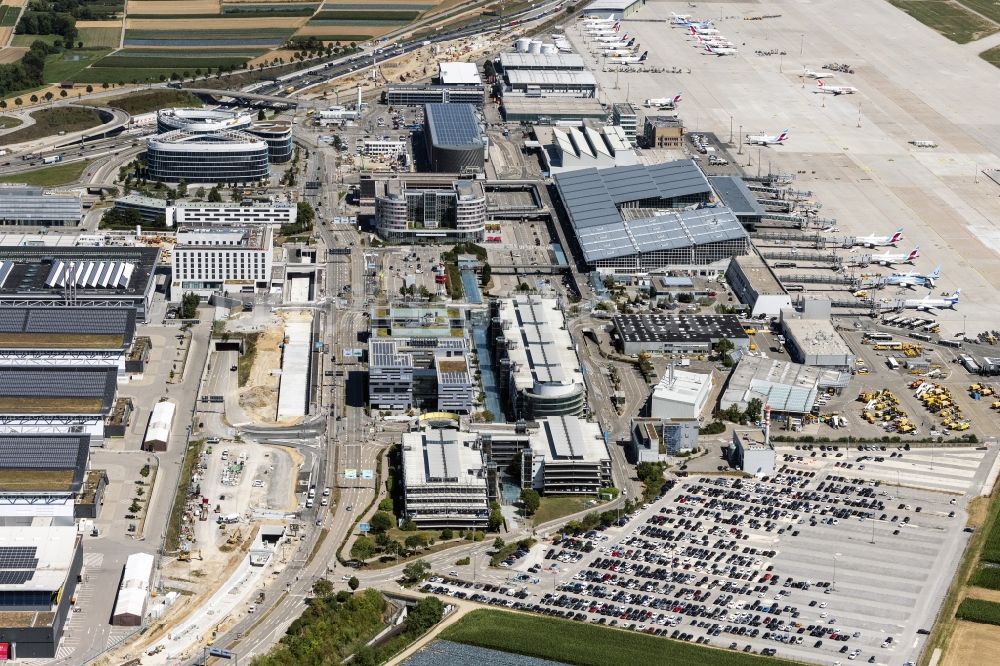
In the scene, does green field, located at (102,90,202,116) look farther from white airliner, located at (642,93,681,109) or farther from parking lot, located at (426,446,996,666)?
parking lot, located at (426,446,996,666)

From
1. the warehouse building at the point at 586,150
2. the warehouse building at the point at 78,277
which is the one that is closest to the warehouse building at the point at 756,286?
the warehouse building at the point at 586,150

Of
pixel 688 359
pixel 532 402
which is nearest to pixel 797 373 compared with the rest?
pixel 688 359

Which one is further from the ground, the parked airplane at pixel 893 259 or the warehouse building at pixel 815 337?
the parked airplane at pixel 893 259

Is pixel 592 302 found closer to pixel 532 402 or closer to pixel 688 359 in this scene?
pixel 688 359

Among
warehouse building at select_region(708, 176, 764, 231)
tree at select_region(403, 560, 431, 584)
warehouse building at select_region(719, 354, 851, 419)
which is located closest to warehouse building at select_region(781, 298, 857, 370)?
warehouse building at select_region(719, 354, 851, 419)

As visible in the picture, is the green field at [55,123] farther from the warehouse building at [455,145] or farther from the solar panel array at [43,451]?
the solar panel array at [43,451]
